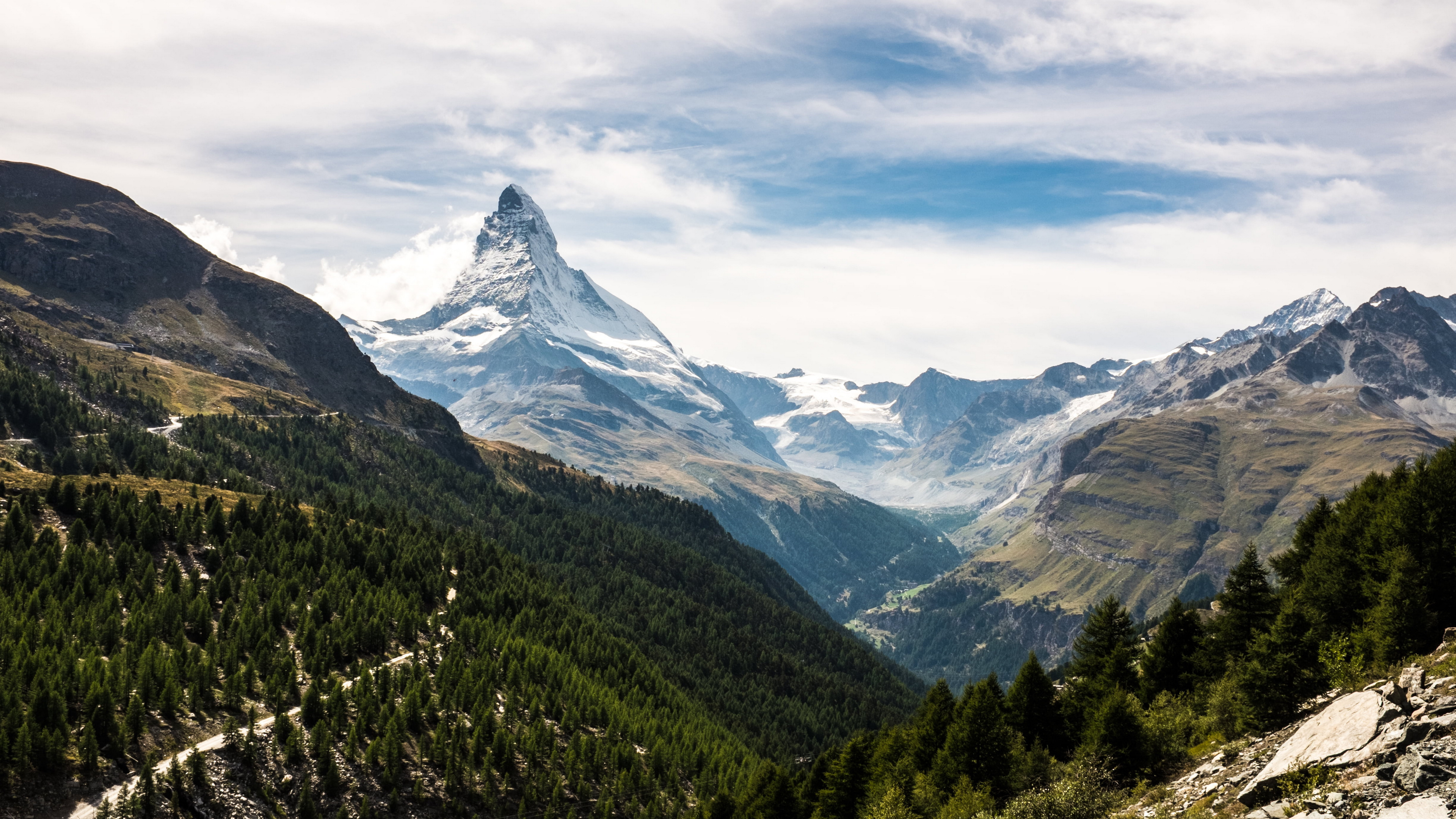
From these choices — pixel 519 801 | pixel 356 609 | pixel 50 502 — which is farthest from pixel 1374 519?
pixel 50 502

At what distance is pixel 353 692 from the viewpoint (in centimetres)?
13675

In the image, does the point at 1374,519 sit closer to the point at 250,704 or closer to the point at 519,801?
the point at 519,801

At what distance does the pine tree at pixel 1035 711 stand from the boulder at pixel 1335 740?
140 feet

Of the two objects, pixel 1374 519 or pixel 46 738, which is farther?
pixel 46 738

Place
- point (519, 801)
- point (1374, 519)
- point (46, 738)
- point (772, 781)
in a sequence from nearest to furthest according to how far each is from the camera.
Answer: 1. point (1374, 519)
2. point (46, 738)
3. point (772, 781)
4. point (519, 801)

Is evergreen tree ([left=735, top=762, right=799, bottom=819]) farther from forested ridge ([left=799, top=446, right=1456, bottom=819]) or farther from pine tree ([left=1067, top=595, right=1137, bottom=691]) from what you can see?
pine tree ([left=1067, top=595, right=1137, bottom=691])

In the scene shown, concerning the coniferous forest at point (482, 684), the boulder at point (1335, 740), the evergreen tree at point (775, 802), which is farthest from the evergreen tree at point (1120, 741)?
the evergreen tree at point (775, 802)

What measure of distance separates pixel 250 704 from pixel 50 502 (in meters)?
78.1

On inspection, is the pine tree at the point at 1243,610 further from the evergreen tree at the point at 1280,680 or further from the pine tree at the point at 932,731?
the pine tree at the point at 932,731

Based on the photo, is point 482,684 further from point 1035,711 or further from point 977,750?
point 1035,711

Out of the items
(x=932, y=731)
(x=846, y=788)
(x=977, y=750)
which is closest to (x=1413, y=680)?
(x=977, y=750)

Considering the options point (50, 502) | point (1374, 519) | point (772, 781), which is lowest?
point (772, 781)

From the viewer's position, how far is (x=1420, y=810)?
35750 millimetres

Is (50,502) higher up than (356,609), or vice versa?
(50,502)
